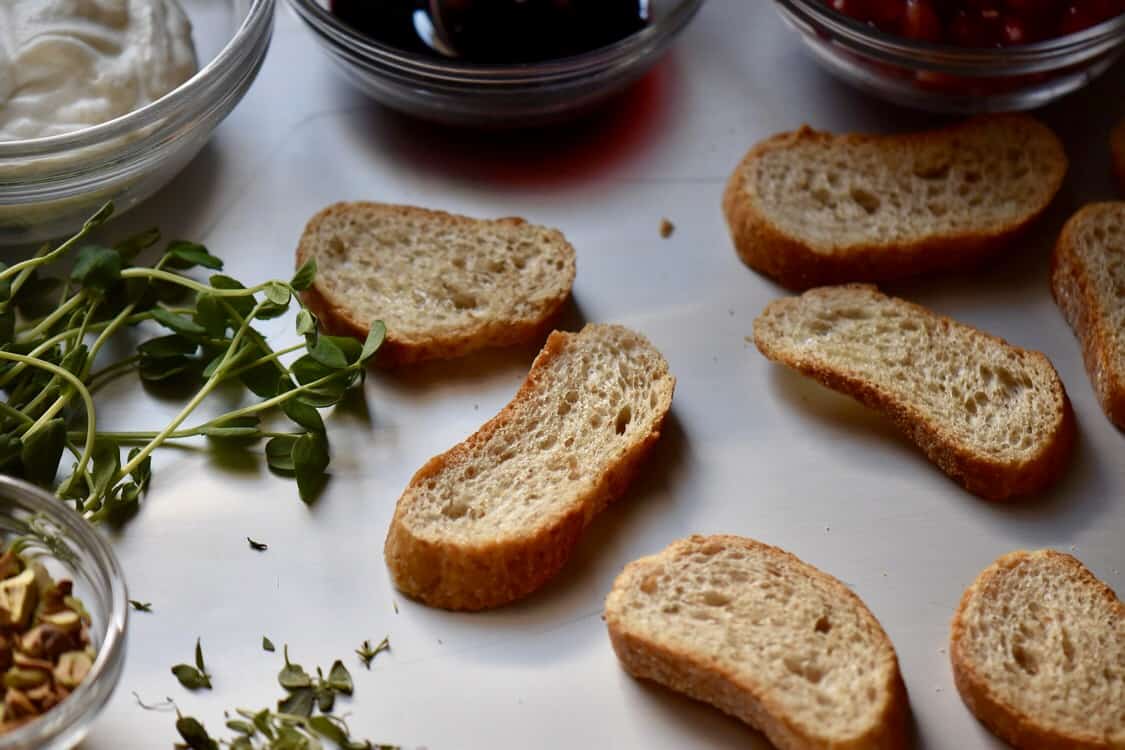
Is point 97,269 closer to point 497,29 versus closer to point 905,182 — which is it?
point 497,29

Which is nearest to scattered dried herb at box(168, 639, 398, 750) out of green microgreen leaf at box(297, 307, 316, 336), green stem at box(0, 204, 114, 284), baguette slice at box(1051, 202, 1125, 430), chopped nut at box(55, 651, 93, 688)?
chopped nut at box(55, 651, 93, 688)

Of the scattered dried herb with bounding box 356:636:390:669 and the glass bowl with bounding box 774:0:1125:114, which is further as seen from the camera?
the glass bowl with bounding box 774:0:1125:114

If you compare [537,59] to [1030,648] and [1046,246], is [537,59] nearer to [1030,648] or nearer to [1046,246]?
[1046,246]

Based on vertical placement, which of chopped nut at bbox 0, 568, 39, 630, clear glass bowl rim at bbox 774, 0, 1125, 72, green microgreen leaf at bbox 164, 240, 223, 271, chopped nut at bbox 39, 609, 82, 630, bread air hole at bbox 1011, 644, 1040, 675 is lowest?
bread air hole at bbox 1011, 644, 1040, 675

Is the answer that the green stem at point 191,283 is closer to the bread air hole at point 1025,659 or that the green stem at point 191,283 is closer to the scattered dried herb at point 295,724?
the scattered dried herb at point 295,724

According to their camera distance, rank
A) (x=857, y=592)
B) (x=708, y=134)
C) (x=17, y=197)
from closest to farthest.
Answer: (x=857, y=592), (x=17, y=197), (x=708, y=134)

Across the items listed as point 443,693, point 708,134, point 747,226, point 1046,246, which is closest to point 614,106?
point 708,134

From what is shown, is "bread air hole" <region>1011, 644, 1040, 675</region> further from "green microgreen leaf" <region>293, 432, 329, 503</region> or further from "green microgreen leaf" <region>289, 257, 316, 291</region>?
"green microgreen leaf" <region>289, 257, 316, 291</region>
